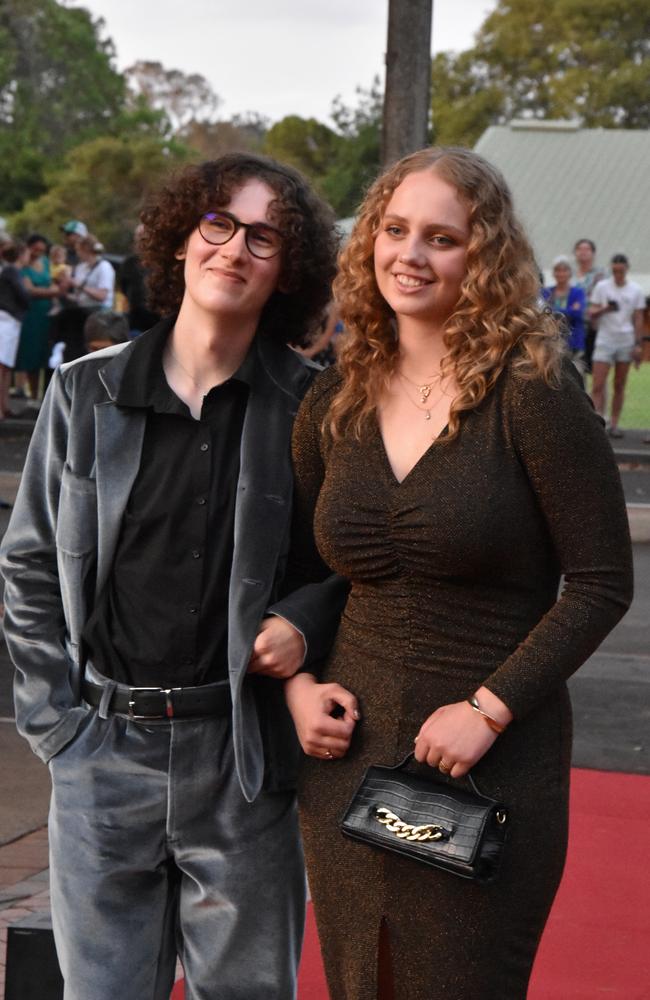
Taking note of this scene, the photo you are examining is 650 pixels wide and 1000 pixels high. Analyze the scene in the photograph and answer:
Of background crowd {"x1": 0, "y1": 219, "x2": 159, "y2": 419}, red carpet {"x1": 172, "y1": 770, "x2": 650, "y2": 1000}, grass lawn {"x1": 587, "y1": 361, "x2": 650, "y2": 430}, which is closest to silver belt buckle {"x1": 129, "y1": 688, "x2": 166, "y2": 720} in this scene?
red carpet {"x1": 172, "y1": 770, "x2": 650, "y2": 1000}

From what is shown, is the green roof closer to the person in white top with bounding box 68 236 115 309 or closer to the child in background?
the child in background

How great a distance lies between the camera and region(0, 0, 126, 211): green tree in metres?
74.6

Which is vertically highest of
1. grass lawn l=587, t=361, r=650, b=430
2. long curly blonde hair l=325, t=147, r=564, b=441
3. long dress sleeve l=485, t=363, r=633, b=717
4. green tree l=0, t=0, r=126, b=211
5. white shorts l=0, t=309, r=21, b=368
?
green tree l=0, t=0, r=126, b=211

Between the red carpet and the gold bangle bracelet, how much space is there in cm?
184

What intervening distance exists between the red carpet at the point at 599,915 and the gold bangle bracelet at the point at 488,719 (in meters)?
1.84

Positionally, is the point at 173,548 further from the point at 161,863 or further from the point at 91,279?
the point at 91,279

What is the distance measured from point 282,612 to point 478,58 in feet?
235

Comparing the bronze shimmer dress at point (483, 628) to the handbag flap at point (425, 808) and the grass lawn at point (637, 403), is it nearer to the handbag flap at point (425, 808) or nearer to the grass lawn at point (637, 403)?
the handbag flap at point (425, 808)

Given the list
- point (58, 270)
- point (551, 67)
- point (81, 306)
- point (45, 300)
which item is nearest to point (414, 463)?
point (81, 306)

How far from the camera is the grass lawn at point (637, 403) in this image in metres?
20.4

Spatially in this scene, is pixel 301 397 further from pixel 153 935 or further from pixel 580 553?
pixel 153 935

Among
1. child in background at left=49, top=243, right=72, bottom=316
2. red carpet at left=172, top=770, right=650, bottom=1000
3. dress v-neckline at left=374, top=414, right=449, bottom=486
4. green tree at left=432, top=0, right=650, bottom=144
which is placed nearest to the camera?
dress v-neckline at left=374, top=414, right=449, bottom=486

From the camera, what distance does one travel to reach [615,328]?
17.1m

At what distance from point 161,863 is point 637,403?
22156 mm
